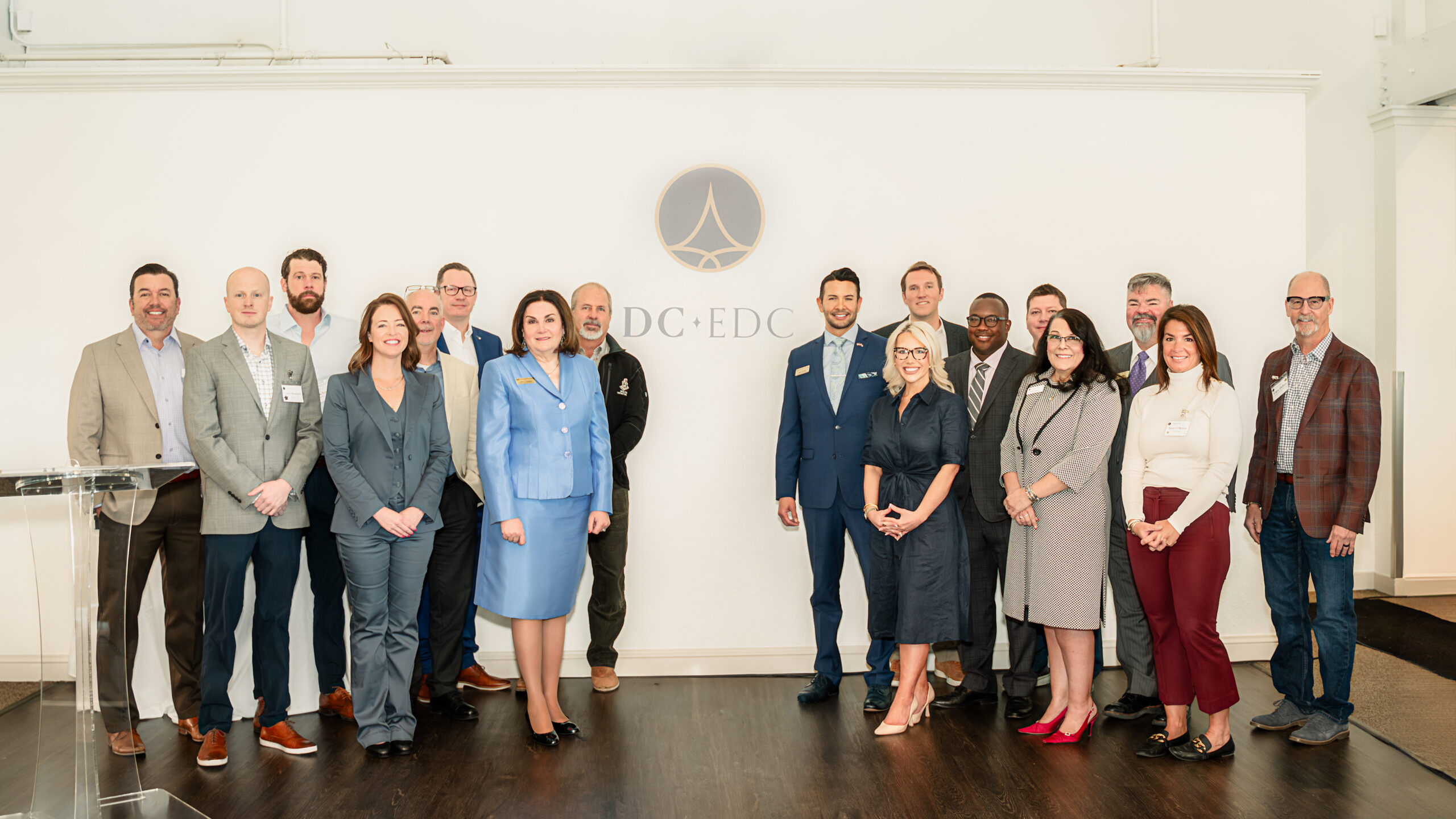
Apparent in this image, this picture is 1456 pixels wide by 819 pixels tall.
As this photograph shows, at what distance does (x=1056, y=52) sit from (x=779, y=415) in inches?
114

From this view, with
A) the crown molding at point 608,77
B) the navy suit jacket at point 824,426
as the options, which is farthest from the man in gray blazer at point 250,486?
the navy suit jacket at point 824,426

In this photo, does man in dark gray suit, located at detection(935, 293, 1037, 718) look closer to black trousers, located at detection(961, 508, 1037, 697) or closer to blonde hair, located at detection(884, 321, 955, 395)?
black trousers, located at detection(961, 508, 1037, 697)

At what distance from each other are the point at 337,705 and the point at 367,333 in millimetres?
1634

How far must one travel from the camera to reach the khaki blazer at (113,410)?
131 inches

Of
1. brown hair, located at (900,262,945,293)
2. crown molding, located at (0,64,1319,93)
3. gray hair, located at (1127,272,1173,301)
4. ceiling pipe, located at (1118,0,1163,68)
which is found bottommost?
gray hair, located at (1127,272,1173,301)

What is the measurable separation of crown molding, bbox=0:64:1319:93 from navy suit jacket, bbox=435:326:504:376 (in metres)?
1.27

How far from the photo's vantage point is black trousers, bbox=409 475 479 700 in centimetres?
356

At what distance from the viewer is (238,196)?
4.20 m

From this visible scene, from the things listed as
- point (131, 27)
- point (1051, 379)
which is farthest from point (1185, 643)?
point (131, 27)

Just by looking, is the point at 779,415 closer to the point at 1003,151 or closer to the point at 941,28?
the point at 1003,151

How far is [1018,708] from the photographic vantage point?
11.8 ft

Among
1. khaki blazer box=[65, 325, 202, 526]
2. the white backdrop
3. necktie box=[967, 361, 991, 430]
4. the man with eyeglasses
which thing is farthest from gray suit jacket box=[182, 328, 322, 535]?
necktie box=[967, 361, 991, 430]

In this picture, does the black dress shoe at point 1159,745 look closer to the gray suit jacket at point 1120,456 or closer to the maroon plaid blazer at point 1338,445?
the gray suit jacket at point 1120,456

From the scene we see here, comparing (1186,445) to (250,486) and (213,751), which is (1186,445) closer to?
(250,486)
